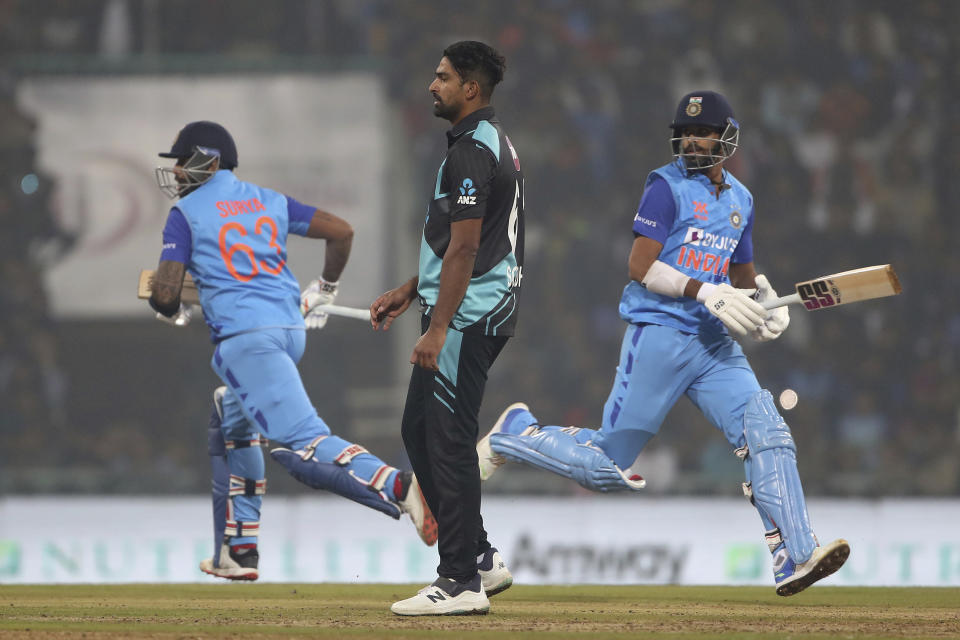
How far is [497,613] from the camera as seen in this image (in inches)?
187

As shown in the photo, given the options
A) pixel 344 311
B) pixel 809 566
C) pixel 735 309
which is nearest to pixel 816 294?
pixel 735 309

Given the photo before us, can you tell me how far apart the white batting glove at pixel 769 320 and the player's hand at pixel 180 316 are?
93.0 inches

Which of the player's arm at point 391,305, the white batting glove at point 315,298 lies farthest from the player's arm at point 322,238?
the player's arm at point 391,305

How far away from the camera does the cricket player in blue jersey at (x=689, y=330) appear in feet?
16.7

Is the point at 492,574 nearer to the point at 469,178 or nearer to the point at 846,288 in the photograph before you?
the point at 469,178

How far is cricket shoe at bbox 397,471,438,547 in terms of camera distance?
543 centimetres

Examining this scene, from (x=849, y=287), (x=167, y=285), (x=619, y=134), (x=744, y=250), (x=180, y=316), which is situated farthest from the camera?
(x=619, y=134)

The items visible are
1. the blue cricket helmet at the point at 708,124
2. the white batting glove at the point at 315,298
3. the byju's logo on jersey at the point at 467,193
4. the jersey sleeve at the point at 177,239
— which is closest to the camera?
the byju's logo on jersey at the point at 467,193

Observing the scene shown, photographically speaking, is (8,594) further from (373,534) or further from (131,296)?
(131,296)

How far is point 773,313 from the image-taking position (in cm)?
547

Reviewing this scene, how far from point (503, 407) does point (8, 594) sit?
684cm

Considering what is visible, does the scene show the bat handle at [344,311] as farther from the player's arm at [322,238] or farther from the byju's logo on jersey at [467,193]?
the byju's logo on jersey at [467,193]

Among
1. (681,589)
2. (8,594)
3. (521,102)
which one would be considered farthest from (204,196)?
(521,102)

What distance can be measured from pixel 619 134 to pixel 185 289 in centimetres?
760
